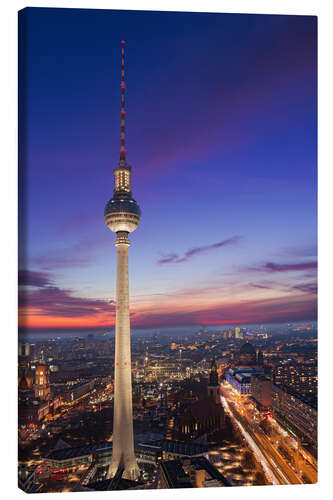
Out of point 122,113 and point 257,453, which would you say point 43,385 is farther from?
point 122,113

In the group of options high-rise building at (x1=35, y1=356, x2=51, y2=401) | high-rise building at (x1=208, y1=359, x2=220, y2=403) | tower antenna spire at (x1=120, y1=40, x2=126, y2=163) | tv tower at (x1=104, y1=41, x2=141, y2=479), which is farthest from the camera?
high-rise building at (x1=208, y1=359, x2=220, y2=403)

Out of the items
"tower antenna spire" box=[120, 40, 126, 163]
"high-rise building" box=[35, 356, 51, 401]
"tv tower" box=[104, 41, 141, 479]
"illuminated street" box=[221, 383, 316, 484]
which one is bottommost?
"illuminated street" box=[221, 383, 316, 484]

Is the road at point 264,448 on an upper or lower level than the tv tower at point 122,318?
lower

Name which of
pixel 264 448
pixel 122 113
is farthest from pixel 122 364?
pixel 122 113

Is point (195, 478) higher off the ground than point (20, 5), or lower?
lower

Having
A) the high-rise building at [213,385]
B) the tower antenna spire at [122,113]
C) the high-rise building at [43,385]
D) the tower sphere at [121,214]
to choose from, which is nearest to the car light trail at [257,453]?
the high-rise building at [213,385]

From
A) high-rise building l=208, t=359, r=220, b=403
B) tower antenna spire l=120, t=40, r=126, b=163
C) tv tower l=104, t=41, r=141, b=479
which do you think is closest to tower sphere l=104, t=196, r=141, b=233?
tv tower l=104, t=41, r=141, b=479

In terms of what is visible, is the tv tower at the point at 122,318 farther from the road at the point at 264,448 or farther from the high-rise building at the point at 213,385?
the high-rise building at the point at 213,385

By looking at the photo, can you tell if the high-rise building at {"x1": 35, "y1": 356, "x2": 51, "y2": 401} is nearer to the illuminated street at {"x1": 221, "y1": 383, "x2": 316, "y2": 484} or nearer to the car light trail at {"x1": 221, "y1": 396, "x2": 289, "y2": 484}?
the car light trail at {"x1": 221, "y1": 396, "x2": 289, "y2": 484}

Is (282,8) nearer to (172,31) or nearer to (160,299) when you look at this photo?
(172,31)
